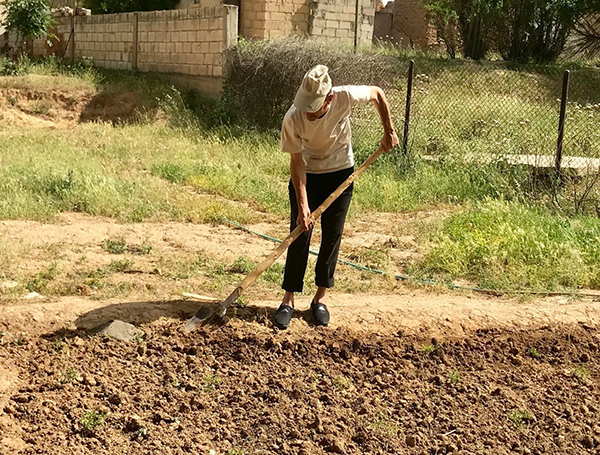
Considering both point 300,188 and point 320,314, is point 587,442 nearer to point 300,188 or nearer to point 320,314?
point 320,314

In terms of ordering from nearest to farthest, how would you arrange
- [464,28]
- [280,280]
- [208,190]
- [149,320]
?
[149,320] < [280,280] < [208,190] < [464,28]

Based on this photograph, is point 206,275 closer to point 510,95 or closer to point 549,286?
point 549,286

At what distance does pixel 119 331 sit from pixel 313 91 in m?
1.79

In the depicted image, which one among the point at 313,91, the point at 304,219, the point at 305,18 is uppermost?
the point at 305,18

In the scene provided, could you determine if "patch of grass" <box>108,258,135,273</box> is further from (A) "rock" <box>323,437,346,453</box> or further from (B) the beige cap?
(A) "rock" <box>323,437,346,453</box>

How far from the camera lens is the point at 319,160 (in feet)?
14.6

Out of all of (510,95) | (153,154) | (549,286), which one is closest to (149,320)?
(549,286)

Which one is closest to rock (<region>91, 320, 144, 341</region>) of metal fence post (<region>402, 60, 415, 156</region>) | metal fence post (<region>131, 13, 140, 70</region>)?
metal fence post (<region>402, 60, 415, 156</region>)

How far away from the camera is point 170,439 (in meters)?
3.47

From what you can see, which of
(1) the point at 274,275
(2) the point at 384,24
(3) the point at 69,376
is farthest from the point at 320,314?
(2) the point at 384,24

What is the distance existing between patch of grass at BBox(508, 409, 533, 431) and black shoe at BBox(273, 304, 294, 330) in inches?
55.0

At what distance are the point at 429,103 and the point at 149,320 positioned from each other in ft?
30.2

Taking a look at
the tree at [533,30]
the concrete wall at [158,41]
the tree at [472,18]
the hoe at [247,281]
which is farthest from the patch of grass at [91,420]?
the tree at [533,30]

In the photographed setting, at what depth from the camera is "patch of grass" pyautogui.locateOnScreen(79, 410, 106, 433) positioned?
3.48 meters
